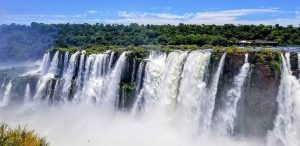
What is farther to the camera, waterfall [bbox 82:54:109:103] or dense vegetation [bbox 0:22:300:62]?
dense vegetation [bbox 0:22:300:62]

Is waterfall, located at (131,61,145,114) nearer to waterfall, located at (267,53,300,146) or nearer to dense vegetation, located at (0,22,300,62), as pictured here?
dense vegetation, located at (0,22,300,62)

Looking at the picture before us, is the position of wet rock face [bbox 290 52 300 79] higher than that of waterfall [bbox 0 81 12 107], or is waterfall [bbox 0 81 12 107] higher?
wet rock face [bbox 290 52 300 79]

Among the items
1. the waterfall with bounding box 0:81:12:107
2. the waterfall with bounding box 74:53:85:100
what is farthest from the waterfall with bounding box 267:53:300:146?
the waterfall with bounding box 0:81:12:107

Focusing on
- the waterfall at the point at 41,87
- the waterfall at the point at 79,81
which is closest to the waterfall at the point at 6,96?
the waterfall at the point at 41,87

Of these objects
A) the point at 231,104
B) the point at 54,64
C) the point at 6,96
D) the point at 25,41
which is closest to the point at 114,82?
the point at 54,64

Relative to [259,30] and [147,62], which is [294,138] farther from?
[259,30]

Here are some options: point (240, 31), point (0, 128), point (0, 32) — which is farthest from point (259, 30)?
point (0, 32)

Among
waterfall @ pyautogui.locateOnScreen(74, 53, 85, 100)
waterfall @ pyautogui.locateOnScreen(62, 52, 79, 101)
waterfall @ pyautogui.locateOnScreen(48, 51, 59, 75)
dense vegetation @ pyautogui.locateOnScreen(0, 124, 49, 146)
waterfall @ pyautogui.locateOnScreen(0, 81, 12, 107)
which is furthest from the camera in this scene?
waterfall @ pyautogui.locateOnScreen(48, 51, 59, 75)
